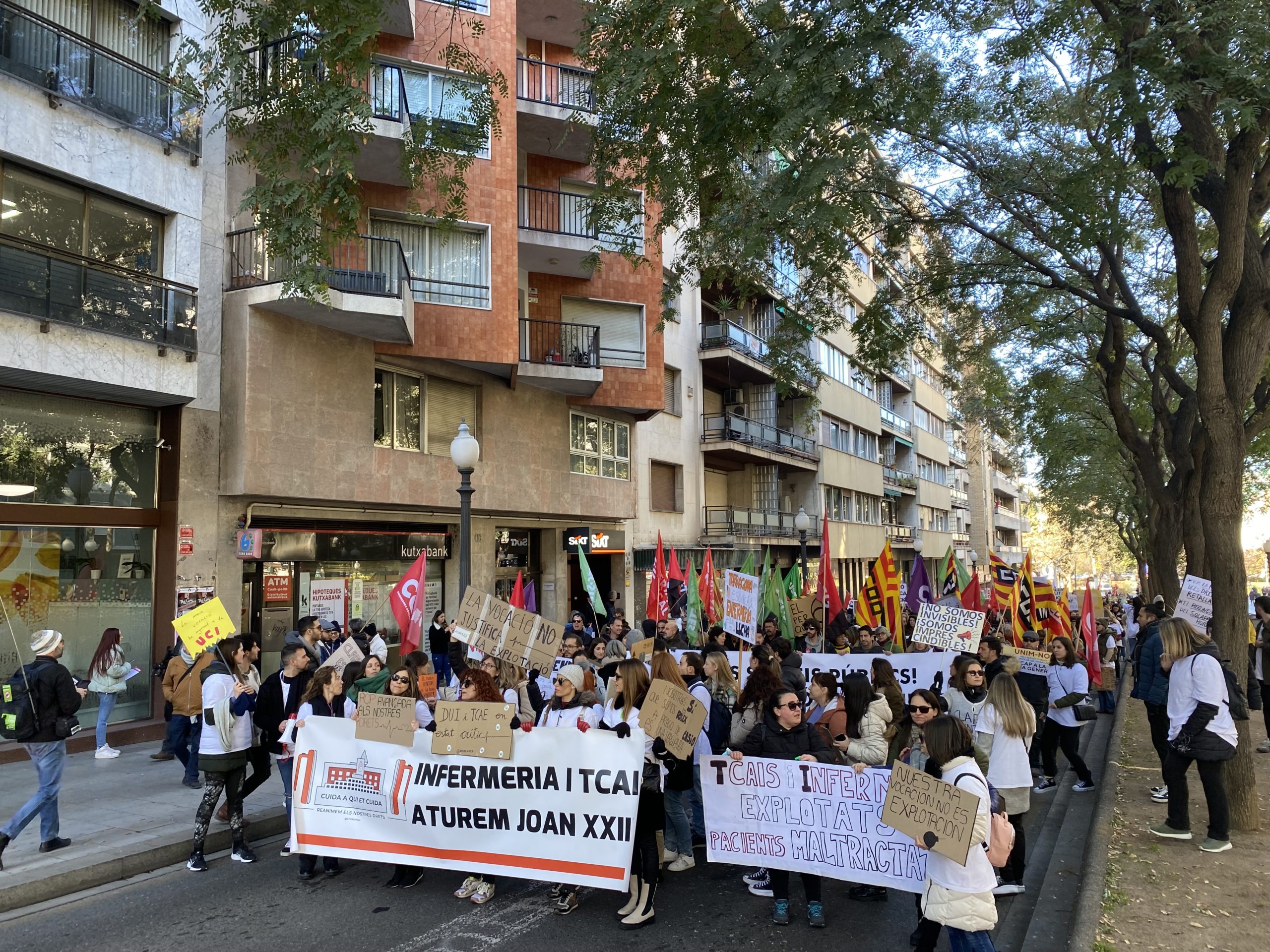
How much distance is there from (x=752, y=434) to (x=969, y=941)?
28.1 metres

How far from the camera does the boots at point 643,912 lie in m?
6.18

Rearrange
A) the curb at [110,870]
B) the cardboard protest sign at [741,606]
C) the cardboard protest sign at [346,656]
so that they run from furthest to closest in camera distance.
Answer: the cardboard protest sign at [741,606] → the cardboard protest sign at [346,656] → the curb at [110,870]

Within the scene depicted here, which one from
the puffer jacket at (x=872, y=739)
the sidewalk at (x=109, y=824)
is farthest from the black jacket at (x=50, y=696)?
the puffer jacket at (x=872, y=739)

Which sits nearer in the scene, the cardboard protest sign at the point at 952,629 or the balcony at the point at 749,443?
the cardboard protest sign at the point at 952,629

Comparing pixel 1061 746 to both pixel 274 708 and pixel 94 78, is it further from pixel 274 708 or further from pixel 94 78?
pixel 94 78

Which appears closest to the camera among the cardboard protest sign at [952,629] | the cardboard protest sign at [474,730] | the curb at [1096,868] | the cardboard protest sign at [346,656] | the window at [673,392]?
the curb at [1096,868]

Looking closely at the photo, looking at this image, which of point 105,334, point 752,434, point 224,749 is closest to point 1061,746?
point 224,749

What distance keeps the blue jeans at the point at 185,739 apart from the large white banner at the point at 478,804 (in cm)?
A: 366

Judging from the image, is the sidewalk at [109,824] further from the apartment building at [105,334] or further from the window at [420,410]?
the window at [420,410]

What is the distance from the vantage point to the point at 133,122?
1347cm

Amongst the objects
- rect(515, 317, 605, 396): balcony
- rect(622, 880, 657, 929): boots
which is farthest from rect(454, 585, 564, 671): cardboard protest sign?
rect(515, 317, 605, 396): balcony

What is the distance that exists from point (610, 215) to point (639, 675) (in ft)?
20.9

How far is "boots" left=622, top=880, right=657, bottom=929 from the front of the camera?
20.3ft

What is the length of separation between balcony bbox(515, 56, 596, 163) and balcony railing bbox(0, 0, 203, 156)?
7.55m
